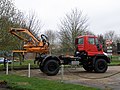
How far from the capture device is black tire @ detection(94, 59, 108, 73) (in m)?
24.2

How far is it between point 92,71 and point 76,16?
100ft

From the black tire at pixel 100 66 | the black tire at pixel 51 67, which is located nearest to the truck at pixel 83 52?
the black tire at pixel 100 66

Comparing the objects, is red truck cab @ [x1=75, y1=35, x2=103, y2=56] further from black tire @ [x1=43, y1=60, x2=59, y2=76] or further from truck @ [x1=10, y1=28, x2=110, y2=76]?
black tire @ [x1=43, y1=60, x2=59, y2=76]

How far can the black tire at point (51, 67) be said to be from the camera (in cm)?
2219

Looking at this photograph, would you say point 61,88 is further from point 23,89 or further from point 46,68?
point 46,68

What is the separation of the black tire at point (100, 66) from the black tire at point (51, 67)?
11.9ft

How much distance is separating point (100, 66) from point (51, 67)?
14.5 ft

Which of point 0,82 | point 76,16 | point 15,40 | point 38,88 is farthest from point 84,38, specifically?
point 76,16

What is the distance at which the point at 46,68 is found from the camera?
22203 millimetres

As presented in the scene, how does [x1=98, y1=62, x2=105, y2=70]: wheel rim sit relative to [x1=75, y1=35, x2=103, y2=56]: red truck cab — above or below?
below

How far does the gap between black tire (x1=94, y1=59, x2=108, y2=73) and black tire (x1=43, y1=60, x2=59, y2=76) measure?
3620 mm

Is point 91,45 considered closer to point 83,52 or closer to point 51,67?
point 83,52

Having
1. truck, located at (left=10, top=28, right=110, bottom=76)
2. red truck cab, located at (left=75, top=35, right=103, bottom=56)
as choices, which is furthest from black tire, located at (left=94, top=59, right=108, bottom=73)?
red truck cab, located at (left=75, top=35, right=103, bottom=56)

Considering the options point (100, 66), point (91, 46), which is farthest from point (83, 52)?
point (100, 66)
